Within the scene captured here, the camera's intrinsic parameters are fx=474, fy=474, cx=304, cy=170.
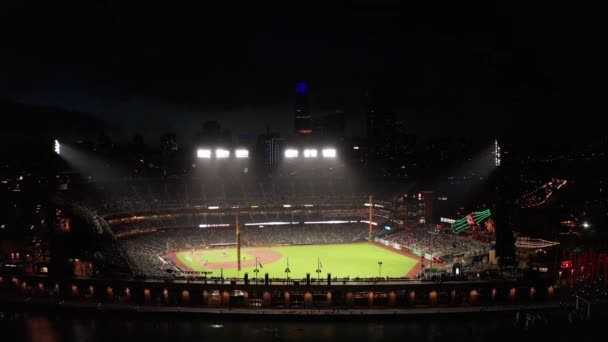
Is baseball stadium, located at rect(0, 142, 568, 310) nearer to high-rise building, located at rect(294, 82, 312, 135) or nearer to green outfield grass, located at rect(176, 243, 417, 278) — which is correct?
green outfield grass, located at rect(176, 243, 417, 278)

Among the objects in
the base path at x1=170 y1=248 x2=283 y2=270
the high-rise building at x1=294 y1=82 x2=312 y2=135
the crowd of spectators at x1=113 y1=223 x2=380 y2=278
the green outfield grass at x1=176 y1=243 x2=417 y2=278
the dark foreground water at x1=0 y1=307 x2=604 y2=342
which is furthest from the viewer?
the high-rise building at x1=294 y1=82 x2=312 y2=135

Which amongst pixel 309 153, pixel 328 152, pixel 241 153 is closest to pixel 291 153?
pixel 309 153

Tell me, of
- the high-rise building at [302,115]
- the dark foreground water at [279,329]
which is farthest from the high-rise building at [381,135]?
the dark foreground water at [279,329]

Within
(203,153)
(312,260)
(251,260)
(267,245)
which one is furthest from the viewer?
(203,153)

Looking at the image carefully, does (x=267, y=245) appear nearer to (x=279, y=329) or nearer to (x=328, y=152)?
(x=328, y=152)

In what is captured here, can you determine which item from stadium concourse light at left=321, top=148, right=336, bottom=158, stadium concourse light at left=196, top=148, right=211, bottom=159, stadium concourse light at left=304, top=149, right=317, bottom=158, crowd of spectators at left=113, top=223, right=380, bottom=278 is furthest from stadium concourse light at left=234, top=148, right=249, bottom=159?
crowd of spectators at left=113, top=223, right=380, bottom=278

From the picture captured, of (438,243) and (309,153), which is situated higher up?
(309,153)

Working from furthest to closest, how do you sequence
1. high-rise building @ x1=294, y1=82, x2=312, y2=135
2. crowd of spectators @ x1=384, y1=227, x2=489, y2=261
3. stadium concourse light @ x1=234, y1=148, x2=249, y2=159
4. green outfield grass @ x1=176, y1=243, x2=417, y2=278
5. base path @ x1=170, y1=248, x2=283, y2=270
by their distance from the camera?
high-rise building @ x1=294, y1=82, x2=312, y2=135 < stadium concourse light @ x1=234, y1=148, x2=249, y2=159 < base path @ x1=170, y1=248, x2=283, y2=270 < crowd of spectators @ x1=384, y1=227, x2=489, y2=261 < green outfield grass @ x1=176, y1=243, x2=417, y2=278
